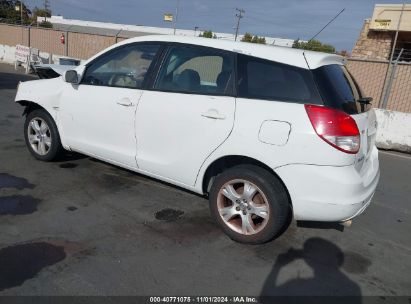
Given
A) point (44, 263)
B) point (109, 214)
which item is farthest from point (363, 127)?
point (44, 263)

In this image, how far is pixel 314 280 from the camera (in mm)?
3289

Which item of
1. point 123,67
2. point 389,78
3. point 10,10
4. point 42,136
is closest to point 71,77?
point 123,67

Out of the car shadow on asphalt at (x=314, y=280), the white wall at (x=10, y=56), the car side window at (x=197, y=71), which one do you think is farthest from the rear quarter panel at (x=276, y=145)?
the white wall at (x=10, y=56)

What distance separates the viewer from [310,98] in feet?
11.2

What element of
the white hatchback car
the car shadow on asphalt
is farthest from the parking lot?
the white hatchback car

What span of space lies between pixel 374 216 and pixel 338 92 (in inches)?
80.3

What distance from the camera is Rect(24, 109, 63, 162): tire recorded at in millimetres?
5121

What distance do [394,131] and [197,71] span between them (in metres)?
6.72

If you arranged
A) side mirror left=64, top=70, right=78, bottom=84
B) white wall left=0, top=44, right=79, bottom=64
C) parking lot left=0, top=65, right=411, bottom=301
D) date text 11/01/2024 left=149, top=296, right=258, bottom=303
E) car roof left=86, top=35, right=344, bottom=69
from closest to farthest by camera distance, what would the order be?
date text 11/01/2024 left=149, top=296, right=258, bottom=303 < parking lot left=0, top=65, right=411, bottom=301 < car roof left=86, top=35, right=344, bottom=69 < side mirror left=64, top=70, right=78, bottom=84 < white wall left=0, top=44, right=79, bottom=64

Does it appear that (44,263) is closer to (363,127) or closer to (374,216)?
(363,127)

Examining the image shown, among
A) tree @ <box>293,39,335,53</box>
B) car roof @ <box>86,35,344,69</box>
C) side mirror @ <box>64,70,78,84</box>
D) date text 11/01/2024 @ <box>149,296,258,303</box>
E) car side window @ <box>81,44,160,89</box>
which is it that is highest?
tree @ <box>293,39,335,53</box>

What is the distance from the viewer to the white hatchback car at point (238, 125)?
3.37 meters

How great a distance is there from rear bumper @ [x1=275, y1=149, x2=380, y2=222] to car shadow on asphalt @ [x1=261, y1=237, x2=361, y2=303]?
41 centimetres

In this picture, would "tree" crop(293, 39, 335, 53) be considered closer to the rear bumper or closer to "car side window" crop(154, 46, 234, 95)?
"car side window" crop(154, 46, 234, 95)
